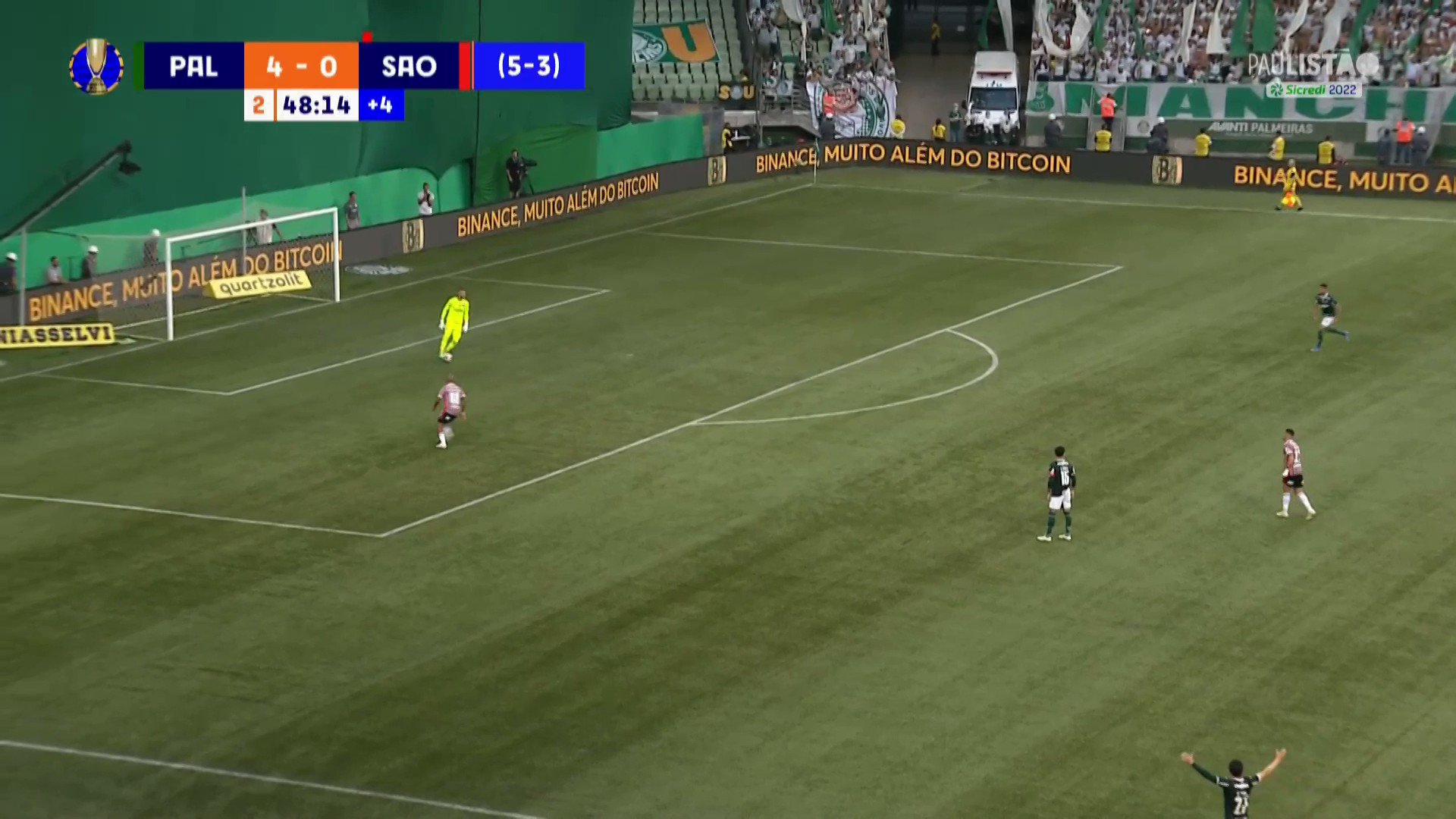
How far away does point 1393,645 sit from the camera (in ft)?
89.1

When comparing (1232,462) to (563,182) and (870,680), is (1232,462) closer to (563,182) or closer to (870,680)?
(870,680)

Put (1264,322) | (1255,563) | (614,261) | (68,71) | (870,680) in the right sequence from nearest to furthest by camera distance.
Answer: (870,680)
(1255,563)
(1264,322)
(68,71)
(614,261)

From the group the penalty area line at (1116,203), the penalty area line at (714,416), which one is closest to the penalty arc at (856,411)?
the penalty area line at (714,416)

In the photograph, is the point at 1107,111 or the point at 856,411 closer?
the point at 856,411

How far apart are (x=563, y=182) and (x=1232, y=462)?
35.0 meters

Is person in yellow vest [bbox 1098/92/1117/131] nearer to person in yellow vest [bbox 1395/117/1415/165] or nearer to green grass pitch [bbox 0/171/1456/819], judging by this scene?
person in yellow vest [bbox 1395/117/1415/165]

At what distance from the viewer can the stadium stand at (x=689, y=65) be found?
3236 inches

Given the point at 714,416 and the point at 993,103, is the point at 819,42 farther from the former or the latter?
the point at 714,416

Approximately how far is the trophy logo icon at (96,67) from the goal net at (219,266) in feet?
12.5

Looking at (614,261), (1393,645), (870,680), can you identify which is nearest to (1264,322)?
(614,261)

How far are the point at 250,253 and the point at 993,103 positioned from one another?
37.0 m

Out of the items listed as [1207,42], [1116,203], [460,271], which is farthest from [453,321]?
[1207,42]

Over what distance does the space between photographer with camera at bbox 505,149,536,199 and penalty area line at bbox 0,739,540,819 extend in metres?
41.1

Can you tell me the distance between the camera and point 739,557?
30.8 meters
